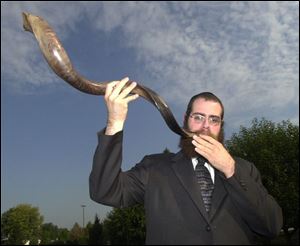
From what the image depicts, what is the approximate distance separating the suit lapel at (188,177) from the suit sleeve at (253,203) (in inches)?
8.4

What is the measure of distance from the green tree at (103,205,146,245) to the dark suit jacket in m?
37.0

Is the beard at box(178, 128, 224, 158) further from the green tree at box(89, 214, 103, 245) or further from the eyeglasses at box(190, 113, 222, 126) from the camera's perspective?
the green tree at box(89, 214, 103, 245)

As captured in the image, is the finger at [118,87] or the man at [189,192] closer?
the man at [189,192]

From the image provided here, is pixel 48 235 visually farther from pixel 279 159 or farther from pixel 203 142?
pixel 203 142

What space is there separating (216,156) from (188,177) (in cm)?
31

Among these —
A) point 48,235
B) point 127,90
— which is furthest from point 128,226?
point 48,235

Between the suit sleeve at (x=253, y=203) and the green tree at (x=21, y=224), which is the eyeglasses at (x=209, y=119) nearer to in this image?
the suit sleeve at (x=253, y=203)

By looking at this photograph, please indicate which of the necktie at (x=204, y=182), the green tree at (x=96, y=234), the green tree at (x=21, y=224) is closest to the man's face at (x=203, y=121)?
the necktie at (x=204, y=182)

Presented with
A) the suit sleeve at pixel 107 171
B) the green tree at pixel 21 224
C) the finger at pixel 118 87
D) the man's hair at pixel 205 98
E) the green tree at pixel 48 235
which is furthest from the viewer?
the green tree at pixel 48 235

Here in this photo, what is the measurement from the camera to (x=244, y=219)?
2969 millimetres

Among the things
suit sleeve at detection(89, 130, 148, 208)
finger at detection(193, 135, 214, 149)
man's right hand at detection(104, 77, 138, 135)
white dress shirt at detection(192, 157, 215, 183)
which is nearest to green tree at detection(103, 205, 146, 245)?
white dress shirt at detection(192, 157, 215, 183)

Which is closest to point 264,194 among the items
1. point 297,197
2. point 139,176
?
point 139,176

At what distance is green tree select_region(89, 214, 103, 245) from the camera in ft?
206

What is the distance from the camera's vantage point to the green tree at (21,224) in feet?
358
